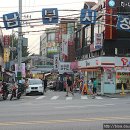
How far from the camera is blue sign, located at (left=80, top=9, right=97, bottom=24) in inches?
1289

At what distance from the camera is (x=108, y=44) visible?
45688mm

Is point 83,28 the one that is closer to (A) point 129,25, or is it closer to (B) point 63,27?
(B) point 63,27

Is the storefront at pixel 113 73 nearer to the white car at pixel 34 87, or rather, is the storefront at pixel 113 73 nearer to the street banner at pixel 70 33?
the white car at pixel 34 87

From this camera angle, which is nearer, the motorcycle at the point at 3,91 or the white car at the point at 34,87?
the motorcycle at the point at 3,91

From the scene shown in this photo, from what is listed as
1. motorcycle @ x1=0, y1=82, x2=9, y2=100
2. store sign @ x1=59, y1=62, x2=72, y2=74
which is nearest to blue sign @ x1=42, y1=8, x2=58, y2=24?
motorcycle @ x1=0, y1=82, x2=9, y2=100

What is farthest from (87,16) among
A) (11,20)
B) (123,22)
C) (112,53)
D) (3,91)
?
(112,53)

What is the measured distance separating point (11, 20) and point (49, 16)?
2834 millimetres

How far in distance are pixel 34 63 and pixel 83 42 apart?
68119mm

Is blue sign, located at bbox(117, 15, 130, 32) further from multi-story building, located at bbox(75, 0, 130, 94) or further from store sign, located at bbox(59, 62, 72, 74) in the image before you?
store sign, located at bbox(59, 62, 72, 74)

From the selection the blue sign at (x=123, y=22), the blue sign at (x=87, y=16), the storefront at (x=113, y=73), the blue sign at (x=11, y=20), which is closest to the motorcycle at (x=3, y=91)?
the blue sign at (x=11, y=20)

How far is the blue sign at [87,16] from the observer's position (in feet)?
107

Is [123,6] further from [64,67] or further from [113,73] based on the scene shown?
[64,67]

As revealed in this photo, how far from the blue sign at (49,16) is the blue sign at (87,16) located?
216 centimetres

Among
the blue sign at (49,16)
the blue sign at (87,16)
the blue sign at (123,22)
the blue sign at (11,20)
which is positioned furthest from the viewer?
the blue sign at (123,22)
